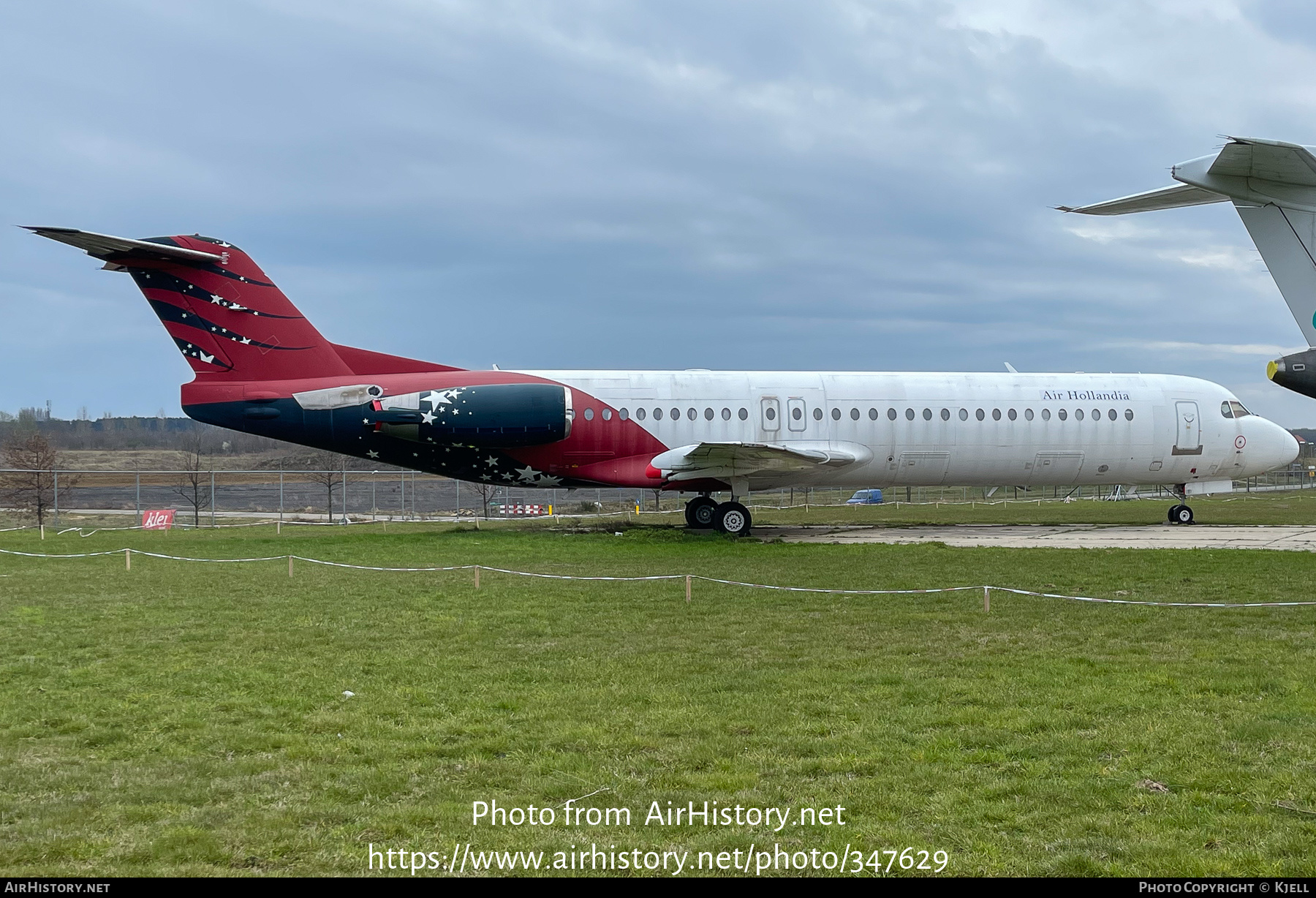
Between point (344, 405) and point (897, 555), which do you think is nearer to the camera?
point (897, 555)

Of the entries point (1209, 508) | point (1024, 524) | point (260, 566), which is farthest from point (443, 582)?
point (1209, 508)

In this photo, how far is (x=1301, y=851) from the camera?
4.62 m

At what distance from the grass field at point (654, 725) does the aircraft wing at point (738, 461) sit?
8.87m

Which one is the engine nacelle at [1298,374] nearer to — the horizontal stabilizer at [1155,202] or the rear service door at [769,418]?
the horizontal stabilizer at [1155,202]

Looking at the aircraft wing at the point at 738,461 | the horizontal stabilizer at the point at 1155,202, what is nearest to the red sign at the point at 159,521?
the aircraft wing at the point at 738,461

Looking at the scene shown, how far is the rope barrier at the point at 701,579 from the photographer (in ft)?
39.6

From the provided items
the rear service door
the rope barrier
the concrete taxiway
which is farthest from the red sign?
the rear service door

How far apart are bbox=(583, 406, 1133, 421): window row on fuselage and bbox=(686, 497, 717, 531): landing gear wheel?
221cm

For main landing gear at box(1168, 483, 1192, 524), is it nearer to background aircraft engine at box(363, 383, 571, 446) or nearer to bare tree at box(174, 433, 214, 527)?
background aircraft engine at box(363, 383, 571, 446)

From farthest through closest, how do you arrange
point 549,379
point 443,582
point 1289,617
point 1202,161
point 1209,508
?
point 1209,508 → point 549,379 → point 443,582 → point 1289,617 → point 1202,161

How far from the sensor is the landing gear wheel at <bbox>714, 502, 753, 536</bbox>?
79.2ft
